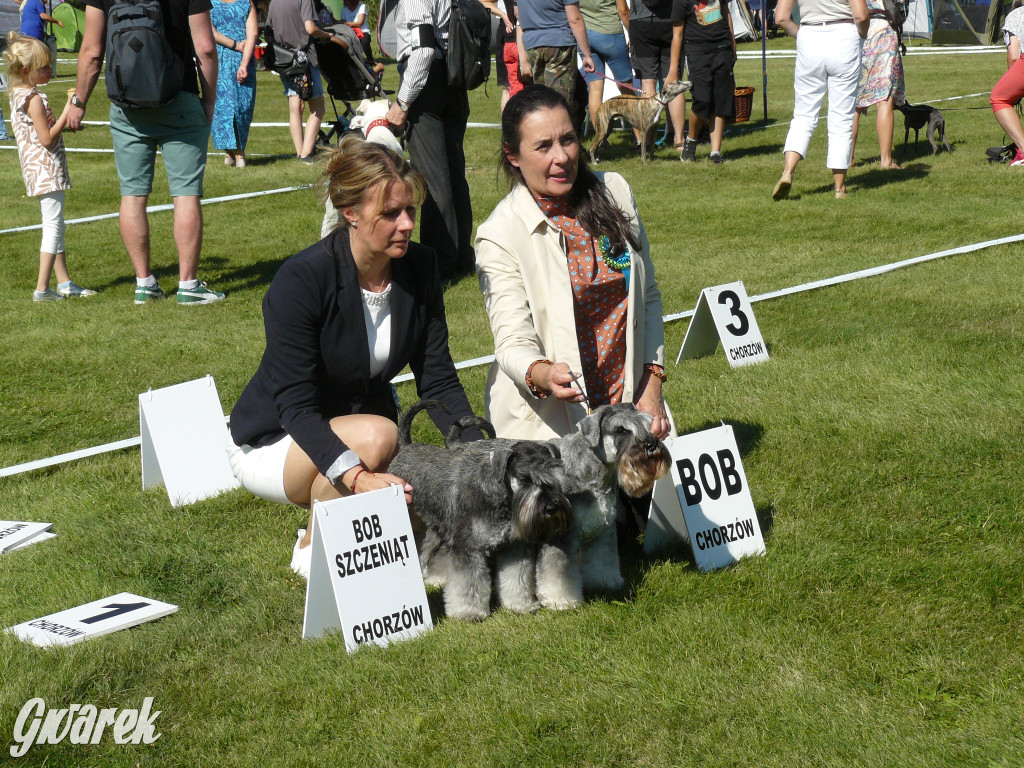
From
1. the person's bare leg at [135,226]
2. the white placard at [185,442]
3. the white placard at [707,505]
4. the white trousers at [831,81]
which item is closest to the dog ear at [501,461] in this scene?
the white placard at [707,505]

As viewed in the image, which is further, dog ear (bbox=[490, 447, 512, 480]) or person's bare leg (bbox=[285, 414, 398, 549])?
person's bare leg (bbox=[285, 414, 398, 549])

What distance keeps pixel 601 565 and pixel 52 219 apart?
619 cm

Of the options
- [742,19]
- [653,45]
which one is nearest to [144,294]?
[653,45]

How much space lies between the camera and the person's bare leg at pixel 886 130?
444 inches

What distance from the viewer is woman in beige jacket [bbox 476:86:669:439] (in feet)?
13.6

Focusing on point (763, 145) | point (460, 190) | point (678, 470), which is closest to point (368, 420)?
point (678, 470)

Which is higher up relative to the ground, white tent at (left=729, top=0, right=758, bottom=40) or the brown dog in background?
the brown dog in background

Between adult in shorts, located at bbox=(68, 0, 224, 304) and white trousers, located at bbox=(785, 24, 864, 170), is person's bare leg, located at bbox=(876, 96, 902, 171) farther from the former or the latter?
adult in shorts, located at bbox=(68, 0, 224, 304)

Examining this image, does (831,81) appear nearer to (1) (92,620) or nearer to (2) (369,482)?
(2) (369,482)

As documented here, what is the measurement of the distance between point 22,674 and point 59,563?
102 cm

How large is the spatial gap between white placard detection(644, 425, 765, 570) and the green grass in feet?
0.29

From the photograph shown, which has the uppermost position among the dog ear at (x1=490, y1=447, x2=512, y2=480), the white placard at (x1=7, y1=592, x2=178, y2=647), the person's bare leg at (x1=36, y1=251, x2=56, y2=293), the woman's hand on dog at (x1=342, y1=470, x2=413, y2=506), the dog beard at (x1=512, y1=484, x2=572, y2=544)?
the dog ear at (x1=490, y1=447, x2=512, y2=480)

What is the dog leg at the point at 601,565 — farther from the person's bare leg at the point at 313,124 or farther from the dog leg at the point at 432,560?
the person's bare leg at the point at 313,124

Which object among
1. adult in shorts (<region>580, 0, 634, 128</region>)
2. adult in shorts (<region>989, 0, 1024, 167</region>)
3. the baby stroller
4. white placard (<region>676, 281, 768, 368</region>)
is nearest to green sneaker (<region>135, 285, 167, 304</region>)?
white placard (<region>676, 281, 768, 368</region>)
